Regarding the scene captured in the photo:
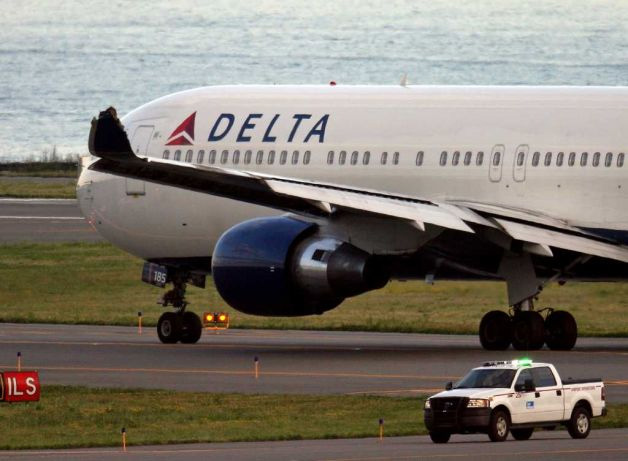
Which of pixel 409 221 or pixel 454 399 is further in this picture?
pixel 409 221

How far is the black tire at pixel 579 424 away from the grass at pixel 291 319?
20.9m

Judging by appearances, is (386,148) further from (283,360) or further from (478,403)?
(478,403)

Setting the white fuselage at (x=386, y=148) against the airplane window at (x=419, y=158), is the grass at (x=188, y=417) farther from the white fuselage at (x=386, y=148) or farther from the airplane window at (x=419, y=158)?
the airplane window at (x=419, y=158)

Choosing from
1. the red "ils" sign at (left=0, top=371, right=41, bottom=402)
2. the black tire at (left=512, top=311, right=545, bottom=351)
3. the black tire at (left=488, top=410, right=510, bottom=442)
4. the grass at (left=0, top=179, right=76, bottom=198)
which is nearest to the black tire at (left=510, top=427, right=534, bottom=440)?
the black tire at (left=488, top=410, right=510, bottom=442)

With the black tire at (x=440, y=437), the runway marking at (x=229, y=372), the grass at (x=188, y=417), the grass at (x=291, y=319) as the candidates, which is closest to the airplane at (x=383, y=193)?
the runway marking at (x=229, y=372)

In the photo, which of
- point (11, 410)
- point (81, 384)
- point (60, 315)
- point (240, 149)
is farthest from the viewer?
point (60, 315)

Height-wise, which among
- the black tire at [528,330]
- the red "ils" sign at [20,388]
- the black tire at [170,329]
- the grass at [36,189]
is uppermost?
the grass at [36,189]

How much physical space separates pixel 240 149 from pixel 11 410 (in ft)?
42.3

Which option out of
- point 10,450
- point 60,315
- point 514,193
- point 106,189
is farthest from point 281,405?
point 60,315

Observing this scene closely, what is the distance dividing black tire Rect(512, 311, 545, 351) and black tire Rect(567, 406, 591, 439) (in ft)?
41.2

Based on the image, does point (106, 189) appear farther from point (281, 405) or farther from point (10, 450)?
point (10, 450)

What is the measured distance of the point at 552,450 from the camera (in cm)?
2697

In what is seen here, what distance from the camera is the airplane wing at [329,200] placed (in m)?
36.7

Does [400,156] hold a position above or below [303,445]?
above
